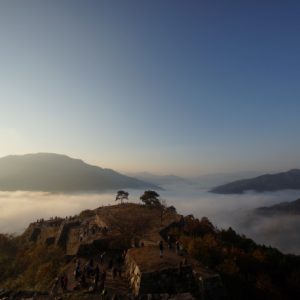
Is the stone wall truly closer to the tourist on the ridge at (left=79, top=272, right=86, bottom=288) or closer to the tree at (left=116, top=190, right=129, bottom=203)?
the tourist on the ridge at (left=79, top=272, right=86, bottom=288)

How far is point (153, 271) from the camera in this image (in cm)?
2312

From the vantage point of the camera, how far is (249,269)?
39.3 meters

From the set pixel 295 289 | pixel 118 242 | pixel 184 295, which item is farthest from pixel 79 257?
pixel 295 289

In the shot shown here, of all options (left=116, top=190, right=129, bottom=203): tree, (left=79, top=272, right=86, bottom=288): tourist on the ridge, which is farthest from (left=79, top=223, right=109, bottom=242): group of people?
(left=116, top=190, right=129, bottom=203): tree

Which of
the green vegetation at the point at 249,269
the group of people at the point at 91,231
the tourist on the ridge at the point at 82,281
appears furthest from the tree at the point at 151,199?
the tourist on the ridge at the point at 82,281

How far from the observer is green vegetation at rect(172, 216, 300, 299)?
106 feet

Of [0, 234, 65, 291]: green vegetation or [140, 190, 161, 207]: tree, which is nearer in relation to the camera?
[0, 234, 65, 291]: green vegetation

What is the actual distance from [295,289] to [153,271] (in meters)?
25.6

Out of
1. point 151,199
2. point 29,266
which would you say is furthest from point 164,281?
point 151,199

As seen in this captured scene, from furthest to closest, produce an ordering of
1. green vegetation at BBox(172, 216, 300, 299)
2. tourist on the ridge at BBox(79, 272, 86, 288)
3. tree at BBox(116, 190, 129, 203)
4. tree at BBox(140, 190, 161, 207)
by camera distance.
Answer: tree at BBox(116, 190, 129, 203), tree at BBox(140, 190, 161, 207), green vegetation at BBox(172, 216, 300, 299), tourist on the ridge at BBox(79, 272, 86, 288)

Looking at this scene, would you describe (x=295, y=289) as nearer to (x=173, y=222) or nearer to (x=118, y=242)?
(x=173, y=222)

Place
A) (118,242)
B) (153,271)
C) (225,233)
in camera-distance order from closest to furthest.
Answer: (153,271) → (118,242) → (225,233)

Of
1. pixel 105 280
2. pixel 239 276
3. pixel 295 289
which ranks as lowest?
pixel 295 289

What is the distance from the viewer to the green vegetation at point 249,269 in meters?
32.4
